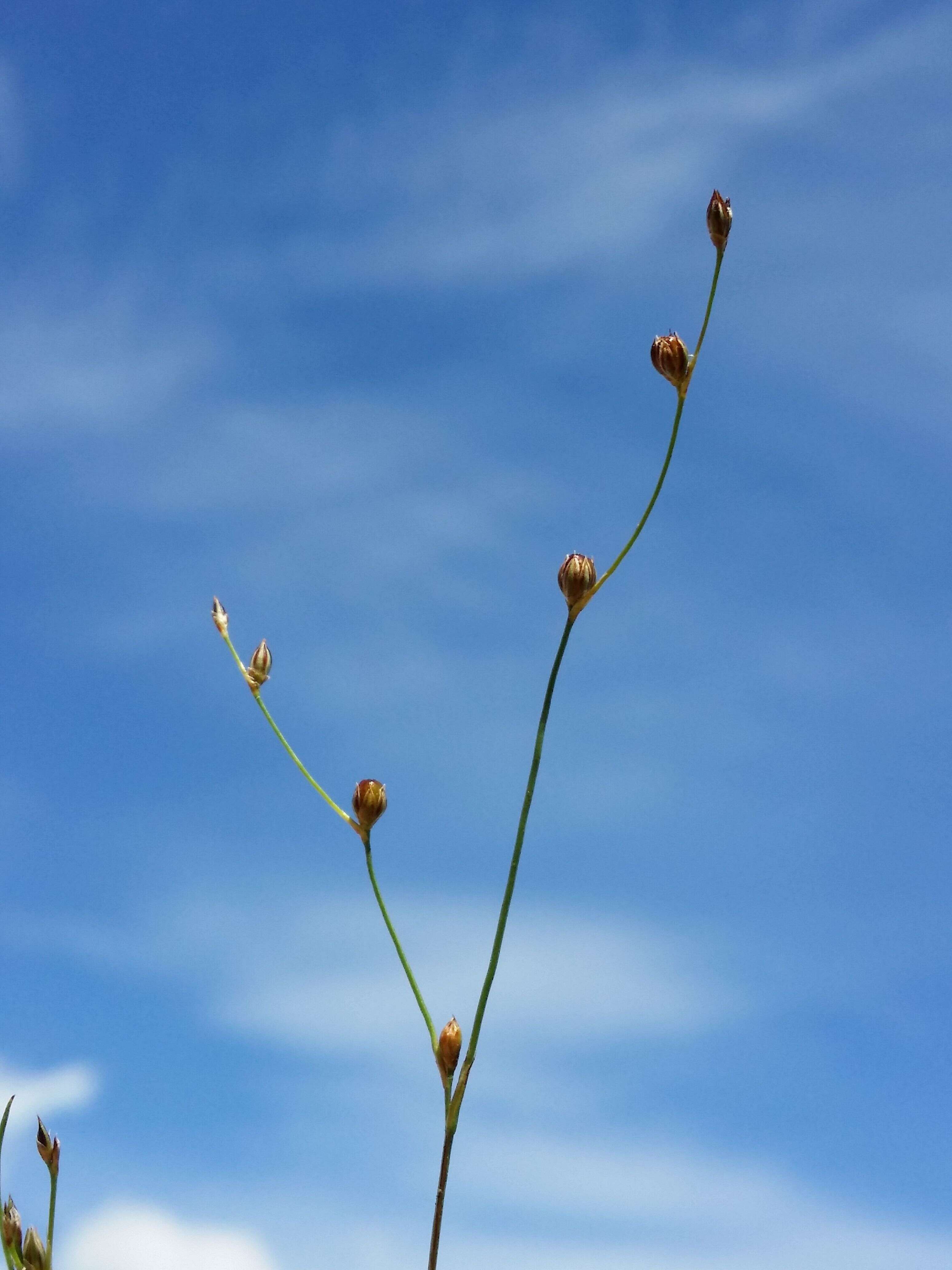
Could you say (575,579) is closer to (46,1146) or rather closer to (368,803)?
(368,803)

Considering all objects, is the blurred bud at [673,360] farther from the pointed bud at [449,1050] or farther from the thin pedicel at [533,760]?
the pointed bud at [449,1050]

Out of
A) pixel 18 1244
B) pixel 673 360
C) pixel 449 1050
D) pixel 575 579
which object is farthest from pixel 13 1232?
pixel 673 360

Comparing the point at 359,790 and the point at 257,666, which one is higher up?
the point at 257,666

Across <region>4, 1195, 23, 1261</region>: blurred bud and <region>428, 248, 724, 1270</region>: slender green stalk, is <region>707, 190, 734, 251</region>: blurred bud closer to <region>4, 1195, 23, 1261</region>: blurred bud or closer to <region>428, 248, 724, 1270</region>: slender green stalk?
<region>428, 248, 724, 1270</region>: slender green stalk

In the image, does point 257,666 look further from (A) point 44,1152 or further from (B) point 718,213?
(B) point 718,213

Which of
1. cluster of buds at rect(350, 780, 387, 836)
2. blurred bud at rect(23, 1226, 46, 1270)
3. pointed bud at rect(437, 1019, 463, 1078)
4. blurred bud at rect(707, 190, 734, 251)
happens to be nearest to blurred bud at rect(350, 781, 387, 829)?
cluster of buds at rect(350, 780, 387, 836)

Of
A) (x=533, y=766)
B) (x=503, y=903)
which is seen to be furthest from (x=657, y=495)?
(x=503, y=903)
